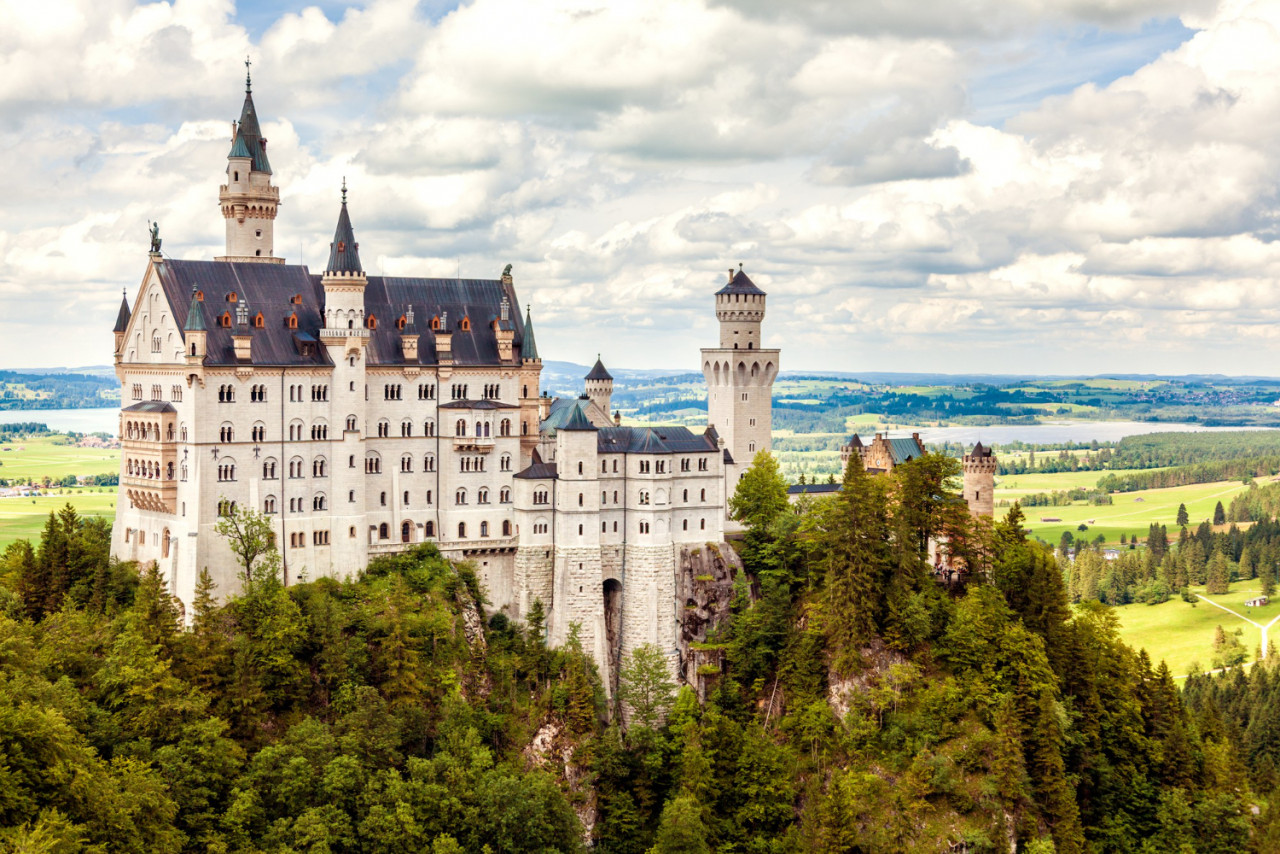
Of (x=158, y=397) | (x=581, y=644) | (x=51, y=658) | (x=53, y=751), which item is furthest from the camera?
(x=581, y=644)

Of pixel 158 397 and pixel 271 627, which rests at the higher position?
pixel 158 397

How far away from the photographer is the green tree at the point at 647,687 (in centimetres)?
8781

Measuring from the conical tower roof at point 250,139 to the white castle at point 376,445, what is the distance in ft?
0.42

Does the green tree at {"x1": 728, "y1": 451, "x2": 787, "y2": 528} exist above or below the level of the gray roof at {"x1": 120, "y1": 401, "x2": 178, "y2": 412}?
below

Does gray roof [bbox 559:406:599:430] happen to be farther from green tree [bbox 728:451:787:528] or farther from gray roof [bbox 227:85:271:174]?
gray roof [bbox 227:85:271:174]

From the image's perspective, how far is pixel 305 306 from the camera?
283 feet

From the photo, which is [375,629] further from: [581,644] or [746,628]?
[746,628]

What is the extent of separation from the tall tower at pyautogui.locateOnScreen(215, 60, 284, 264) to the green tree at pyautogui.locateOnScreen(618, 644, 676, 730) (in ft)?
129

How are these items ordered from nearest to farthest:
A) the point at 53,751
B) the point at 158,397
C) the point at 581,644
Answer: the point at 53,751 < the point at 158,397 < the point at 581,644

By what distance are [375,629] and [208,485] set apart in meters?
Result: 14.3

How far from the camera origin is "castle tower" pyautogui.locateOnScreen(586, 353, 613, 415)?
101 meters

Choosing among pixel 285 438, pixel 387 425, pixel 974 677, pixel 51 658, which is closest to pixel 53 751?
pixel 51 658

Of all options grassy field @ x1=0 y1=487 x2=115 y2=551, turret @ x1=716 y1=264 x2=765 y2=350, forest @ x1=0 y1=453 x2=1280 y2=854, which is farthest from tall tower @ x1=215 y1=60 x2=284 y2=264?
grassy field @ x1=0 y1=487 x2=115 y2=551

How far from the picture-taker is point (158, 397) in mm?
81875
